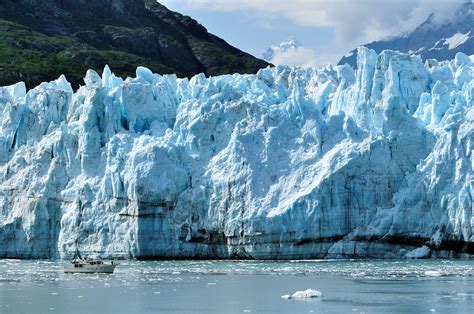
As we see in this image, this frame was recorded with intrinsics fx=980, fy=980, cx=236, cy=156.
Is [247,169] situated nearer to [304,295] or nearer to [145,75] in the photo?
[145,75]

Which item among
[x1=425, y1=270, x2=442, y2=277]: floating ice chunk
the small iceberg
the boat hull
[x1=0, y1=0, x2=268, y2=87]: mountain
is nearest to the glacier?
the boat hull

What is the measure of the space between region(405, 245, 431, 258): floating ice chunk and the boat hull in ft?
37.6

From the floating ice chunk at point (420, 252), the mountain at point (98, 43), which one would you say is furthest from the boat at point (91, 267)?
the mountain at point (98, 43)

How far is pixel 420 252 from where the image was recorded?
37875 mm

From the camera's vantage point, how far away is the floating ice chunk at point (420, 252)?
1486 inches

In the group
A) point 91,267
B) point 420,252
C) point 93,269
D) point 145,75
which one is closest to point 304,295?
point 93,269

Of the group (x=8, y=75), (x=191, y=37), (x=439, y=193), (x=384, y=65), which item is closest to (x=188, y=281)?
(x=439, y=193)

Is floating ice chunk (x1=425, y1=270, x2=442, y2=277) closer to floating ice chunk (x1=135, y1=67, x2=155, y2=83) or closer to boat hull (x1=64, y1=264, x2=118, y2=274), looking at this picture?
boat hull (x1=64, y1=264, x2=118, y2=274)

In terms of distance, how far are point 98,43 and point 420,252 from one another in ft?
189

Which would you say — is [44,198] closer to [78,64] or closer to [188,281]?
[188,281]

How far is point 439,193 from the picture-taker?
122ft

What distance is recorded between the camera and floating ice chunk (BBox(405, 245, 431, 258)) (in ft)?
124

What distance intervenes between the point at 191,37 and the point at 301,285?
76478mm

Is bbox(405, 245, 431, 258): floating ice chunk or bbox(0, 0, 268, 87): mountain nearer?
bbox(405, 245, 431, 258): floating ice chunk
